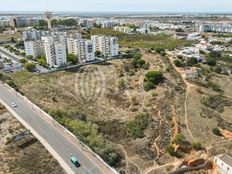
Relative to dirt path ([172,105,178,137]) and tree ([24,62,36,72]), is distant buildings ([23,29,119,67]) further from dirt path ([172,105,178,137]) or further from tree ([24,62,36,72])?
dirt path ([172,105,178,137])

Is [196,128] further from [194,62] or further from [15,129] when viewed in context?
[194,62]

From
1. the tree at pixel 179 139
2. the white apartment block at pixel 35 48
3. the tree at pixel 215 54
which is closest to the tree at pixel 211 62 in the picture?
the tree at pixel 215 54

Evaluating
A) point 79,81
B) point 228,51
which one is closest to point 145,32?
point 228,51

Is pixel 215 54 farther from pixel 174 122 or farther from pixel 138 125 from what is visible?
pixel 138 125

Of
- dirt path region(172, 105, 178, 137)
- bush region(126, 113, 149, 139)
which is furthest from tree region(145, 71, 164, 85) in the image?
bush region(126, 113, 149, 139)

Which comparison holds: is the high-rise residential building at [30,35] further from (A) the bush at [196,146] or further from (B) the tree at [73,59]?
(A) the bush at [196,146]

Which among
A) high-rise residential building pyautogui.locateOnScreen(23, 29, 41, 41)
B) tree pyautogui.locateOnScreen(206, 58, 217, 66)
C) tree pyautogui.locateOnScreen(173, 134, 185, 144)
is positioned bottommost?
tree pyautogui.locateOnScreen(173, 134, 185, 144)
